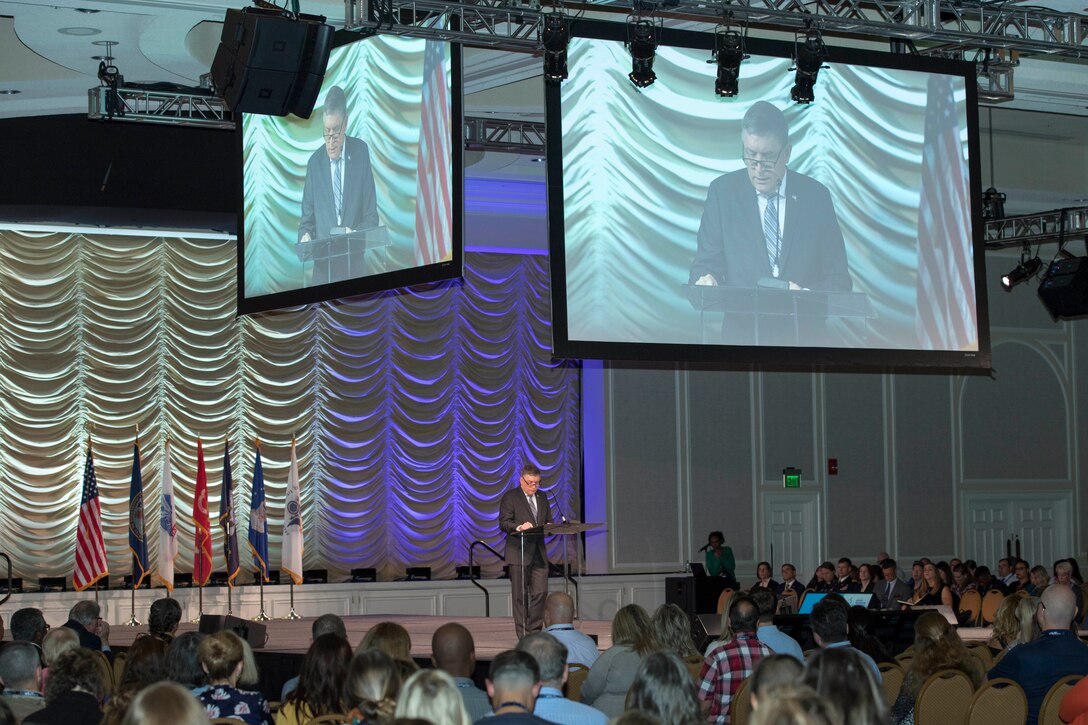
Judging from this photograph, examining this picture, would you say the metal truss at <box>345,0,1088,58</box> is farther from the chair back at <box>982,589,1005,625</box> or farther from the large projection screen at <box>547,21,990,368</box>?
the chair back at <box>982,589,1005,625</box>

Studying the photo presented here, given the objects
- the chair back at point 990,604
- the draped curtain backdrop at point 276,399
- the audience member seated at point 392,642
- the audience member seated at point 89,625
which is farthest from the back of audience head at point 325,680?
the draped curtain backdrop at point 276,399

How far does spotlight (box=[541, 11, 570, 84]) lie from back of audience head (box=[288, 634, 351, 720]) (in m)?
4.50

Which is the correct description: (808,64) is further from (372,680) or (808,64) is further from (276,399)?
(276,399)

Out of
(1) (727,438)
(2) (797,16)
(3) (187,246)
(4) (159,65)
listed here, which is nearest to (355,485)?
(3) (187,246)

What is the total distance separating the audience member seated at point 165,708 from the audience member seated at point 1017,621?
434cm

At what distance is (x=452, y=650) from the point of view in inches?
189

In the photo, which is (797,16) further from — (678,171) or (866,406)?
(866,406)

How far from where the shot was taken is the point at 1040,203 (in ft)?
52.3

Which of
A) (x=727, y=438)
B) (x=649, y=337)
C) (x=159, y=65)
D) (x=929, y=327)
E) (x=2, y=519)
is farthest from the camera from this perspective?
(x=727, y=438)

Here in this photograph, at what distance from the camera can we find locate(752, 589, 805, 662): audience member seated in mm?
6711

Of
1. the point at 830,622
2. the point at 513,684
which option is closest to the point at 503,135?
the point at 830,622

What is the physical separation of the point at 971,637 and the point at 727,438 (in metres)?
7.88

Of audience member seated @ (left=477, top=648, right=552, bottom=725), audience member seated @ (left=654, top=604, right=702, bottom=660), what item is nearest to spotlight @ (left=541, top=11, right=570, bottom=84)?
audience member seated @ (left=654, top=604, right=702, bottom=660)

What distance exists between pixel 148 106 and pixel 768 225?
17.7ft
